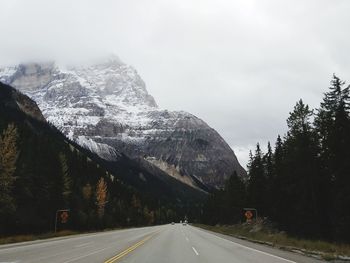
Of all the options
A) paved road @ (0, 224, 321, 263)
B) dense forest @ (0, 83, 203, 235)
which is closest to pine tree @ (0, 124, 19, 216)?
dense forest @ (0, 83, 203, 235)

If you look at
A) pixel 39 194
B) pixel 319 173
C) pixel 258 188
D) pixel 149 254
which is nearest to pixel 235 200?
pixel 258 188

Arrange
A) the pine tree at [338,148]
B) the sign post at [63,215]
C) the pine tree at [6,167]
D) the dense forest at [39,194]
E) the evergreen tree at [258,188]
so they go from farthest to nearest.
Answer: the evergreen tree at [258,188]
the sign post at [63,215]
the dense forest at [39,194]
the pine tree at [6,167]
the pine tree at [338,148]

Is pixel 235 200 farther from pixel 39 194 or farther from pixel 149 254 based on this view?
pixel 149 254

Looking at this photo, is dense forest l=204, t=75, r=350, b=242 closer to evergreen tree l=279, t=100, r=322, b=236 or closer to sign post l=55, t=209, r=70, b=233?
evergreen tree l=279, t=100, r=322, b=236

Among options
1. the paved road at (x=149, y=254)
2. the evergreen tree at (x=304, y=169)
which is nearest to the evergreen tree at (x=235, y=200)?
the evergreen tree at (x=304, y=169)

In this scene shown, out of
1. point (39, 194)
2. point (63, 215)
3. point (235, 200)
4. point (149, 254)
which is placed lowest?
point (149, 254)

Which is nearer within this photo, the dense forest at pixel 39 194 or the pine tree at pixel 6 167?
the pine tree at pixel 6 167

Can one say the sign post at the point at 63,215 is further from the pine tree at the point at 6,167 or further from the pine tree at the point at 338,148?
the pine tree at the point at 338,148

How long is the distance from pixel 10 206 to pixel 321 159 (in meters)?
34.0

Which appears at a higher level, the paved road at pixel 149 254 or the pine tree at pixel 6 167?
the pine tree at pixel 6 167

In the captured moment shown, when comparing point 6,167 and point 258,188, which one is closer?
point 6,167

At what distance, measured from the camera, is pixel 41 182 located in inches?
2778

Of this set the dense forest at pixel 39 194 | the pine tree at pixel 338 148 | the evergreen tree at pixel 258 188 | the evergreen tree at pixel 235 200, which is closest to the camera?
the pine tree at pixel 338 148

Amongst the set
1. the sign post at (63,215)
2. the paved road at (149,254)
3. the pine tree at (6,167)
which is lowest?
the paved road at (149,254)
